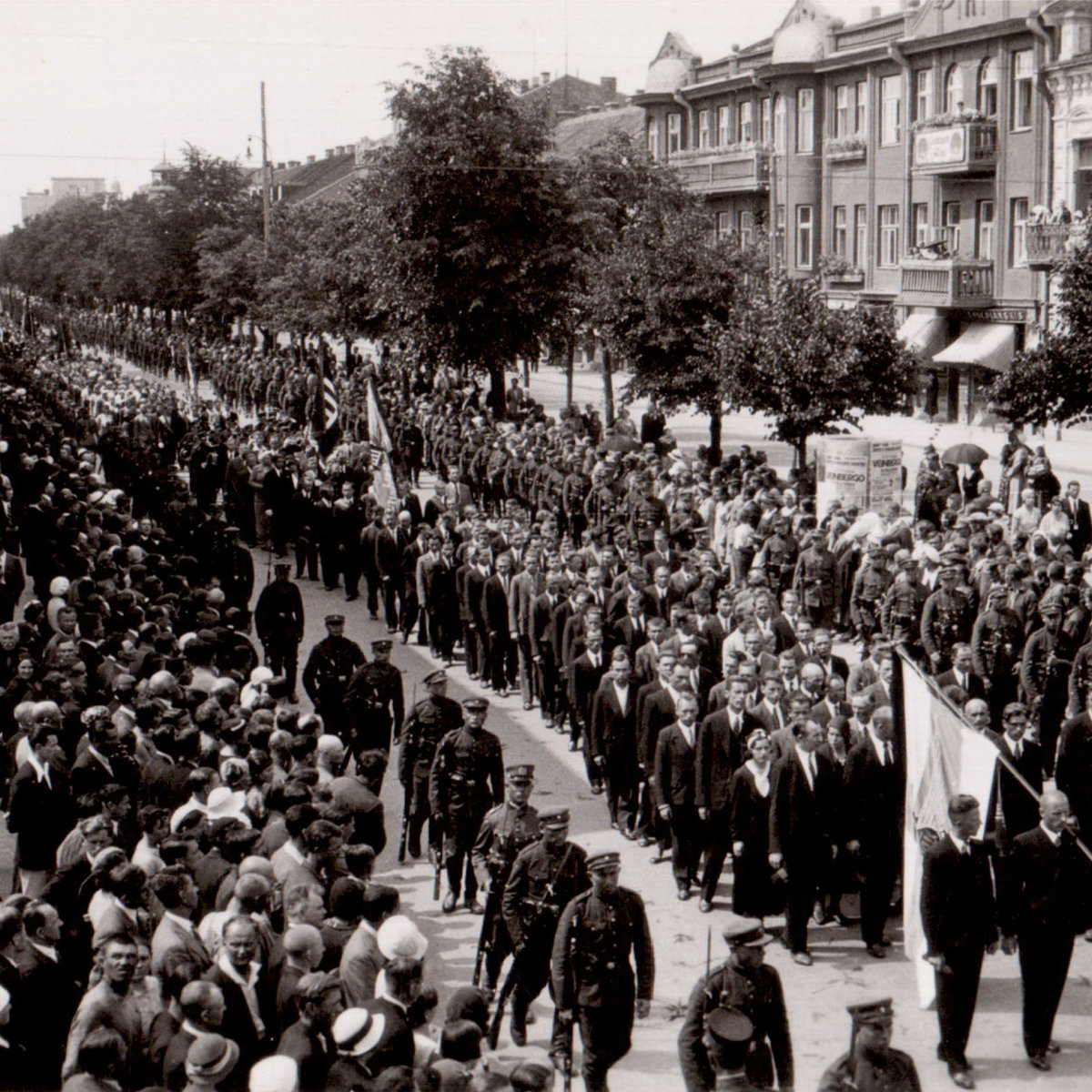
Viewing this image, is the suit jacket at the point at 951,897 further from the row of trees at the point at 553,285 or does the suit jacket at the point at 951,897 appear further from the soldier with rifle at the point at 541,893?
the row of trees at the point at 553,285

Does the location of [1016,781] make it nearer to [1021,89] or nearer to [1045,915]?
[1045,915]

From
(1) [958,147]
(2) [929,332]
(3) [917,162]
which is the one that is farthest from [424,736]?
(3) [917,162]

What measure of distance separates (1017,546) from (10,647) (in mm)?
9772

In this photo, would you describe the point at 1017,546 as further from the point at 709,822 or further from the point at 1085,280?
the point at 1085,280

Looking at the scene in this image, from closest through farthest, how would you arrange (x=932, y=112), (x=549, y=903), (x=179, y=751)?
(x=549, y=903) < (x=179, y=751) < (x=932, y=112)

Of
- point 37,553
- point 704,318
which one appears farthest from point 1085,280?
point 37,553

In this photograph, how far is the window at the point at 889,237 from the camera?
44.5m

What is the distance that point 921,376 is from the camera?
140 feet

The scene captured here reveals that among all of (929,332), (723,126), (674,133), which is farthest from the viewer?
(674,133)

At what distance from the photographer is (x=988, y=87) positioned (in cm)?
4009

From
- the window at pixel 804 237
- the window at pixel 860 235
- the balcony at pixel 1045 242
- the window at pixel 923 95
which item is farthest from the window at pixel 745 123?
the balcony at pixel 1045 242

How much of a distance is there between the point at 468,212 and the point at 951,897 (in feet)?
88.9

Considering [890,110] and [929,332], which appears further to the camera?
[890,110]

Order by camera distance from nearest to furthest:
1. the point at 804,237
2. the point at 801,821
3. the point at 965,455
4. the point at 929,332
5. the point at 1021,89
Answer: the point at 801,821
the point at 965,455
the point at 1021,89
the point at 929,332
the point at 804,237
